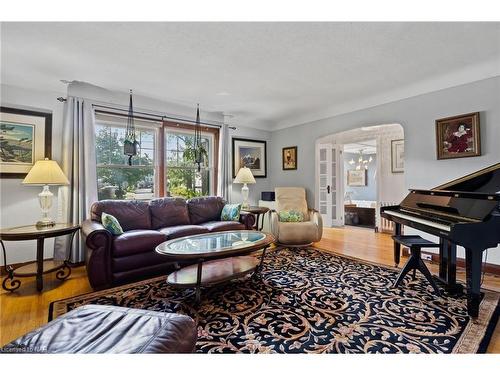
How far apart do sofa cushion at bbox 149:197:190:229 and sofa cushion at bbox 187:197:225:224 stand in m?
0.13

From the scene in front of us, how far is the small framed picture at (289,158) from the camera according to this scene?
215 inches

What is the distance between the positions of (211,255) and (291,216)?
2.38 meters

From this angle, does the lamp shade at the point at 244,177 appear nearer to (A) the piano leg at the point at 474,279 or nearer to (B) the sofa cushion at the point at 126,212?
(B) the sofa cushion at the point at 126,212

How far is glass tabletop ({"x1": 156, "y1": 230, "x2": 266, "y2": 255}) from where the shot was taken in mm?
2348

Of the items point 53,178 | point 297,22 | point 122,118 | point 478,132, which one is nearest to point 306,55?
point 297,22

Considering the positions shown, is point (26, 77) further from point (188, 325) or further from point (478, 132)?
point (478, 132)

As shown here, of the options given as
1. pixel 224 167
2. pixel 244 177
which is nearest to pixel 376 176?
pixel 244 177

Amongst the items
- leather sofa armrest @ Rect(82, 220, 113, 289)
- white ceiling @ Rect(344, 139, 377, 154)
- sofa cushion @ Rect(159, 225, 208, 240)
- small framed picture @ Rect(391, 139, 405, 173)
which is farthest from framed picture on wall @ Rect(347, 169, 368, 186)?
leather sofa armrest @ Rect(82, 220, 113, 289)

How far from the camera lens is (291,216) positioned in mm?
4375

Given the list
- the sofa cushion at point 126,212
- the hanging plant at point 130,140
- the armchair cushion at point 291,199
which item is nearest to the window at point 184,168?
the hanging plant at point 130,140

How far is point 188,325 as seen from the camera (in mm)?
1205

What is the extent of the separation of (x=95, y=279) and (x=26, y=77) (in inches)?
102

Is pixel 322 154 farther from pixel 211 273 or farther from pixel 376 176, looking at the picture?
pixel 211 273
